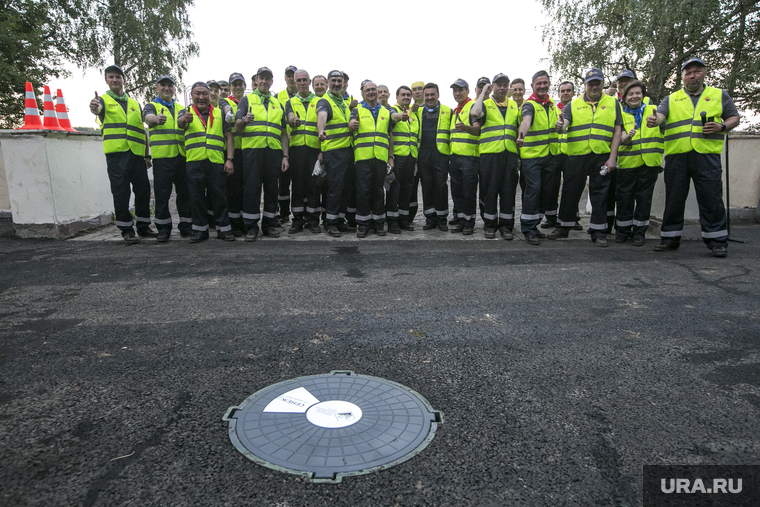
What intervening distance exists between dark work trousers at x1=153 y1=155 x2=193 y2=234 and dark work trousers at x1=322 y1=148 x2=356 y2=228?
195cm

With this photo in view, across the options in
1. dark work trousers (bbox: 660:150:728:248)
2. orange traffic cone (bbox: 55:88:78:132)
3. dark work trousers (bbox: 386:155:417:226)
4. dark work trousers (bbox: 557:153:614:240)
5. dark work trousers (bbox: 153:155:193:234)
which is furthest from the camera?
orange traffic cone (bbox: 55:88:78:132)

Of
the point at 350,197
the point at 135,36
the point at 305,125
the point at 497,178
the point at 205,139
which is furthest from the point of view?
the point at 135,36

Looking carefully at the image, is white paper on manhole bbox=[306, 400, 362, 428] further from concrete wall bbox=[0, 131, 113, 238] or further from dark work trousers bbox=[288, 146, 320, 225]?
concrete wall bbox=[0, 131, 113, 238]

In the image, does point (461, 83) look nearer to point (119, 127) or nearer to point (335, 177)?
point (335, 177)

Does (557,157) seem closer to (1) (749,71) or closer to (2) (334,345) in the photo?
(2) (334,345)

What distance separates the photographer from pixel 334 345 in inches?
124

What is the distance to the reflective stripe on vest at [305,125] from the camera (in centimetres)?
722

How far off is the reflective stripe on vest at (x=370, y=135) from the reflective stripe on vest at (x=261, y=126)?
1.13 metres

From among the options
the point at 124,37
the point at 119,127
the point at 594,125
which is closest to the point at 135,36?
the point at 124,37

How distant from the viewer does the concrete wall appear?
21.8 ft

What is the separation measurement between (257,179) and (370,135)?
1674 mm

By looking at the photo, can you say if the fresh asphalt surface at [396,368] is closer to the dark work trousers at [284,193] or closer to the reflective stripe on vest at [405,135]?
the dark work trousers at [284,193]

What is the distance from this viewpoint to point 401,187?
788cm

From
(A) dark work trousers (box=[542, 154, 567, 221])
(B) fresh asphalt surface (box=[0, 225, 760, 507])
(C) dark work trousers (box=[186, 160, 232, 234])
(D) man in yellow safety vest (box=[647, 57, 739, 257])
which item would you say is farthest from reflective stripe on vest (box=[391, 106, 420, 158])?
(D) man in yellow safety vest (box=[647, 57, 739, 257])
